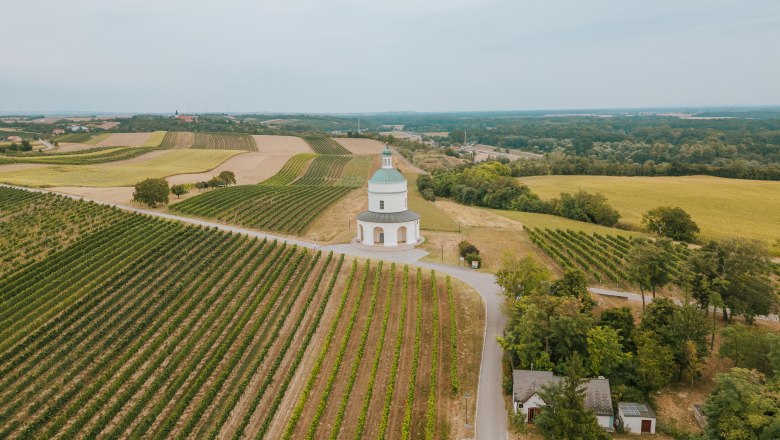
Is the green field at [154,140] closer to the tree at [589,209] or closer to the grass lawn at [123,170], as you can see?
the grass lawn at [123,170]

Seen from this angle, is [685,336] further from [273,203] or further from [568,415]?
[273,203]

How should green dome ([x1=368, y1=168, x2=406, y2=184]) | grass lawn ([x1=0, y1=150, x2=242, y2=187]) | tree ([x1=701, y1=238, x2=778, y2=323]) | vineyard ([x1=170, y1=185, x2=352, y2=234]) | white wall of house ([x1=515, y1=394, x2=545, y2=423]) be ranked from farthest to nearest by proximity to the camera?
grass lawn ([x1=0, y1=150, x2=242, y2=187])
vineyard ([x1=170, y1=185, x2=352, y2=234])
green dome ([x1=368, y1=168, x2=406, y2=184])
tree ([x1=701, y1=238, x2=778, y2=323])
white wall of house ([x1=515, y1=394, x2=545, y2=423])

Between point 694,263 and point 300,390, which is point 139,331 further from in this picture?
point 694,263

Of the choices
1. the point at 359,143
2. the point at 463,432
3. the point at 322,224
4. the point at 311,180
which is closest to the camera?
the point at 463,432

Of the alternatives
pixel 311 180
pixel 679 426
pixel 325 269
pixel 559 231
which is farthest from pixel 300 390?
pixel 311 180

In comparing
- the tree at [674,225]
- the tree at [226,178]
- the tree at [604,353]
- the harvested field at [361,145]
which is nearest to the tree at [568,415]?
the tree at [604,353]

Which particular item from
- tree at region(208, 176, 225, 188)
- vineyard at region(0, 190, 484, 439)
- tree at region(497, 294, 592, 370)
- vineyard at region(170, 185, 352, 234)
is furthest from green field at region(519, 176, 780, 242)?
tree at region(208, 176, 225, 188)

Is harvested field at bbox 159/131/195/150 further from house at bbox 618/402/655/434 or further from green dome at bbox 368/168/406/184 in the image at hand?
house at bbox 618/402/655/434

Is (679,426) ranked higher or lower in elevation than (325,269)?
lower
